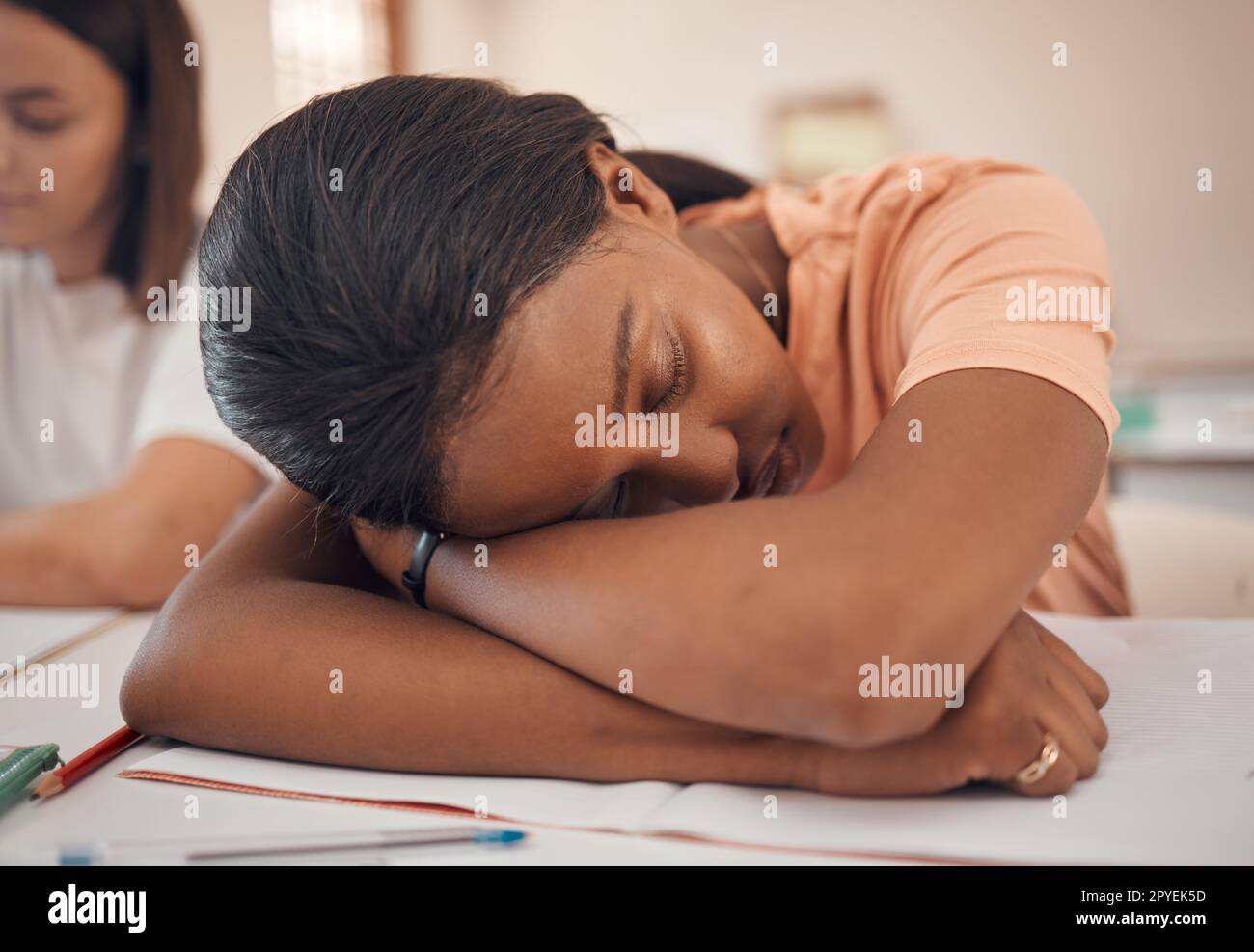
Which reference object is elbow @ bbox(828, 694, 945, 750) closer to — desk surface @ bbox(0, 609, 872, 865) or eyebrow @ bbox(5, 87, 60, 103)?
desk surface @ bbox(0, 609, 872, 865)

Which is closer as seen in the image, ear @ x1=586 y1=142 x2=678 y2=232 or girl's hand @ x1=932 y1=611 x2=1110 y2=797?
girl's hand @ x1=932 y1=611 x2=1110 y2=797

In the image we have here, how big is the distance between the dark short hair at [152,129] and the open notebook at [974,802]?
3.36ft

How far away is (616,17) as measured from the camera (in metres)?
3.41

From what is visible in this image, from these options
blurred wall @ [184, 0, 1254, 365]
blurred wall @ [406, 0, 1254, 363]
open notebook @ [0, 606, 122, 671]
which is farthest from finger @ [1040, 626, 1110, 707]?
blurred wall @ [406, 0, 1254, 363]

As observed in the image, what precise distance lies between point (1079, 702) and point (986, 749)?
0.09 meters

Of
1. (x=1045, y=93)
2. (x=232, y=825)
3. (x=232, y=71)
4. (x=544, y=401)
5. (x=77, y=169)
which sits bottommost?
(x=232, y=825)

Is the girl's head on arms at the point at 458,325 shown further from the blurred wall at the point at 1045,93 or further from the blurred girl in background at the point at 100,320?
the blurred wall at the point at 1045,93

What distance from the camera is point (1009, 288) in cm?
68

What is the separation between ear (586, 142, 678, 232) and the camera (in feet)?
2.43

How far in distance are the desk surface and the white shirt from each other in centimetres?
96

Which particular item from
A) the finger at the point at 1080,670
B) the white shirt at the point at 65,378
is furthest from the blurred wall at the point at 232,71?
the finger at the point at 1080,670

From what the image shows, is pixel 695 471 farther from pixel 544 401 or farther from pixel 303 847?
pixel 303 847

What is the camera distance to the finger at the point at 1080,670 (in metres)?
0.64

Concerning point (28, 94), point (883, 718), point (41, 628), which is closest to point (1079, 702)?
point (883, 718)
